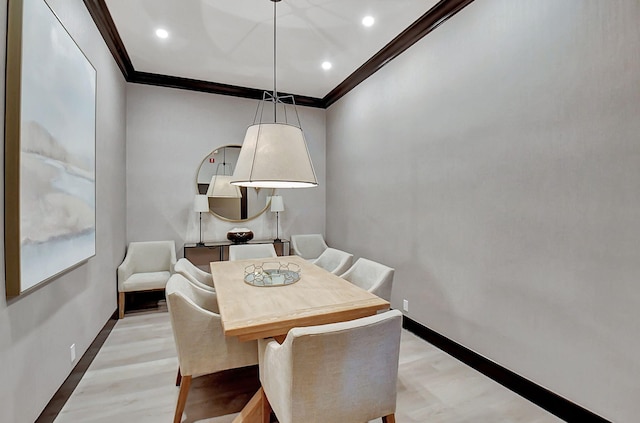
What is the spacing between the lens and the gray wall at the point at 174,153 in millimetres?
4090

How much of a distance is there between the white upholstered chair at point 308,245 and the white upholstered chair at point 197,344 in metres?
2.76

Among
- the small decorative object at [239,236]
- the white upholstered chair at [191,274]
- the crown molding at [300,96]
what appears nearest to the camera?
the white upholstered chair at [191,274]

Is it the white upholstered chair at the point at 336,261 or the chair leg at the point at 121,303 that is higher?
the white upholstered chair at the point at 336,261

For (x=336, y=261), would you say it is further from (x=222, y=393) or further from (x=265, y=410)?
(x=265, y=410)

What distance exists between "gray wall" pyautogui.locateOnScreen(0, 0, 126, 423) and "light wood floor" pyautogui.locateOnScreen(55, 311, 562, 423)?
26 cm

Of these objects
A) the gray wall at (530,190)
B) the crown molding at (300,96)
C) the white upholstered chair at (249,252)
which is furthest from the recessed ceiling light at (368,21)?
the white upholstered chair at (249,252)

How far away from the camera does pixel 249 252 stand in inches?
147

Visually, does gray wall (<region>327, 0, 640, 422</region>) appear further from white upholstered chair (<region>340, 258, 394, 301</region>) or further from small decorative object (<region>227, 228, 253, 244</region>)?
small decorative object (<region>227, 228, 253, 244</region>)

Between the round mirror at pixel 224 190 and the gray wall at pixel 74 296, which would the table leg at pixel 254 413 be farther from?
the round mirror at pixel 224 190

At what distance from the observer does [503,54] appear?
2219 mm

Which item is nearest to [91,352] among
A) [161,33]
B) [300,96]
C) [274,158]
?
[274,158]

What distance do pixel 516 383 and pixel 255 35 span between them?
12.2 feet

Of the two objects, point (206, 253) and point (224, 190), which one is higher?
point (224, 190)

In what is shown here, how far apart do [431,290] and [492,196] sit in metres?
1.07
